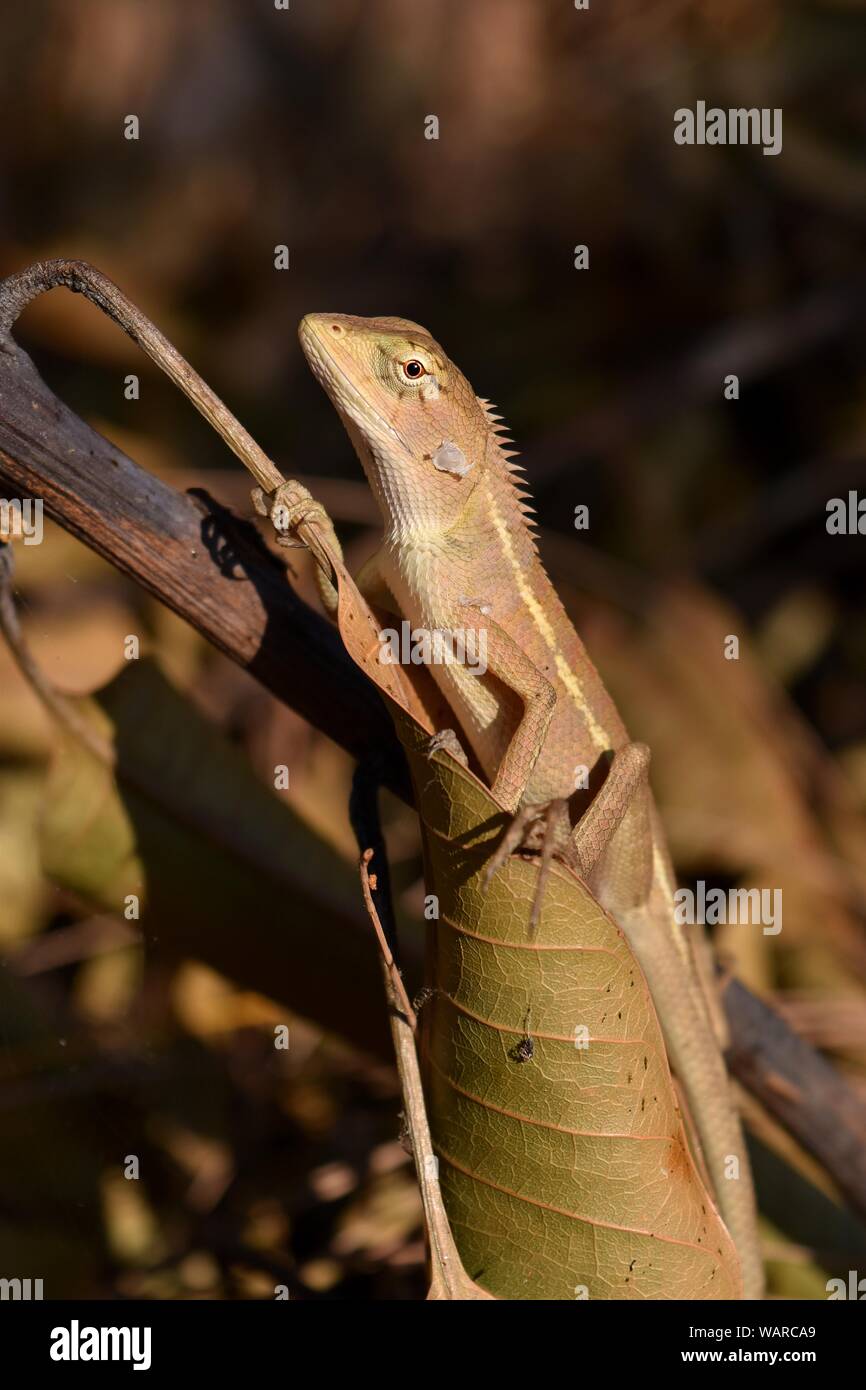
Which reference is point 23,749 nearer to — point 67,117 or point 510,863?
point 510,863

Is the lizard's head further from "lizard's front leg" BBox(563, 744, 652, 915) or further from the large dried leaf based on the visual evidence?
the large dried leaf

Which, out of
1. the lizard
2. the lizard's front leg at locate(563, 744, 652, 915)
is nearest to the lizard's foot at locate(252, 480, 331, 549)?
the lizard

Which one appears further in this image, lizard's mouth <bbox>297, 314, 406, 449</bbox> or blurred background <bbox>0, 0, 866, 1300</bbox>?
blurred background <bbox>0, 0, 866, 1300</bbox>

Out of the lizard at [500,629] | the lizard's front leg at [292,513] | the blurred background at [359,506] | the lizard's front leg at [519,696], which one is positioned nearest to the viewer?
the lizard's front leg at [292,513]

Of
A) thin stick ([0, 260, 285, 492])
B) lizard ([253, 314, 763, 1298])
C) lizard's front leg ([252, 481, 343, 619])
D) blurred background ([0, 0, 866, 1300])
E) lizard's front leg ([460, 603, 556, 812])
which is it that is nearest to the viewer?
thin stick ([0, 260, 285, 492])

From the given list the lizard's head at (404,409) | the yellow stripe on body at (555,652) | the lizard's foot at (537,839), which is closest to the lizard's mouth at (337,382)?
the lizard's head at (404,409)

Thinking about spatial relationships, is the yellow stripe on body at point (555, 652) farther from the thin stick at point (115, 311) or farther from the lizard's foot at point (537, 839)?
the thin stick at point (115, 311)

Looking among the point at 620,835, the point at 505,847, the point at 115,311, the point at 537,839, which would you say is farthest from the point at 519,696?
the point at 115,311

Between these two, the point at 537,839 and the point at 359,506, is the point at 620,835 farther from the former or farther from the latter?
the point at 359,506
